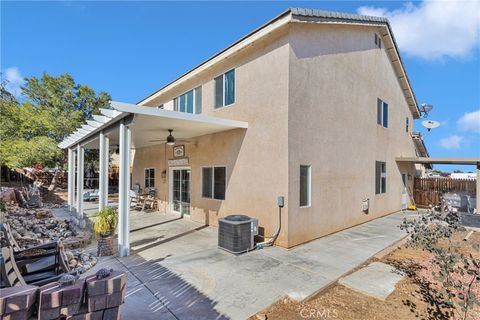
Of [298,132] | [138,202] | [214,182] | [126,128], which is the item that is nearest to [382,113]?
[298,132]

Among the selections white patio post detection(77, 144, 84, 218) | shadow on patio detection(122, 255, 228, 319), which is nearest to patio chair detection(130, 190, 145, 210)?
white patio post detection(77, 144, 84, 218)

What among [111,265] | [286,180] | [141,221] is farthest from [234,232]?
[141,221]

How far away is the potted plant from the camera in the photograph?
5.79m

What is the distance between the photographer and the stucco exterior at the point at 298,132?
682cm

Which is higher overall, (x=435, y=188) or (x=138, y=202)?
(x=435, y=188)

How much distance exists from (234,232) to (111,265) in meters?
2.71

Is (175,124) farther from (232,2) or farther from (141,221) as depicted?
(232,2)

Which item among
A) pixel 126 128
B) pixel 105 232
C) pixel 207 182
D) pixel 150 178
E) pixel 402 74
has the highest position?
pixel 402 74

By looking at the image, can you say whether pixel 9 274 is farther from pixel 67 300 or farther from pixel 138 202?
pixel 138 202

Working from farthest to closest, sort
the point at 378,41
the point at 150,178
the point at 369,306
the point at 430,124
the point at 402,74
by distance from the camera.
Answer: the point at 430,124, the point at 150,178, the point at 402,74, the point at 378,41, the point at 369,306

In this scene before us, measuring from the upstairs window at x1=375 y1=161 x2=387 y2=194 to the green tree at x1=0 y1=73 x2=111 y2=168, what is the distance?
1929 centimetres

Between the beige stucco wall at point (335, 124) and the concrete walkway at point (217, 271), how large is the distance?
37.3 inches

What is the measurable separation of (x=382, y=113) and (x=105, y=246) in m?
12.0

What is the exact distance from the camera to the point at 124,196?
6020mm
